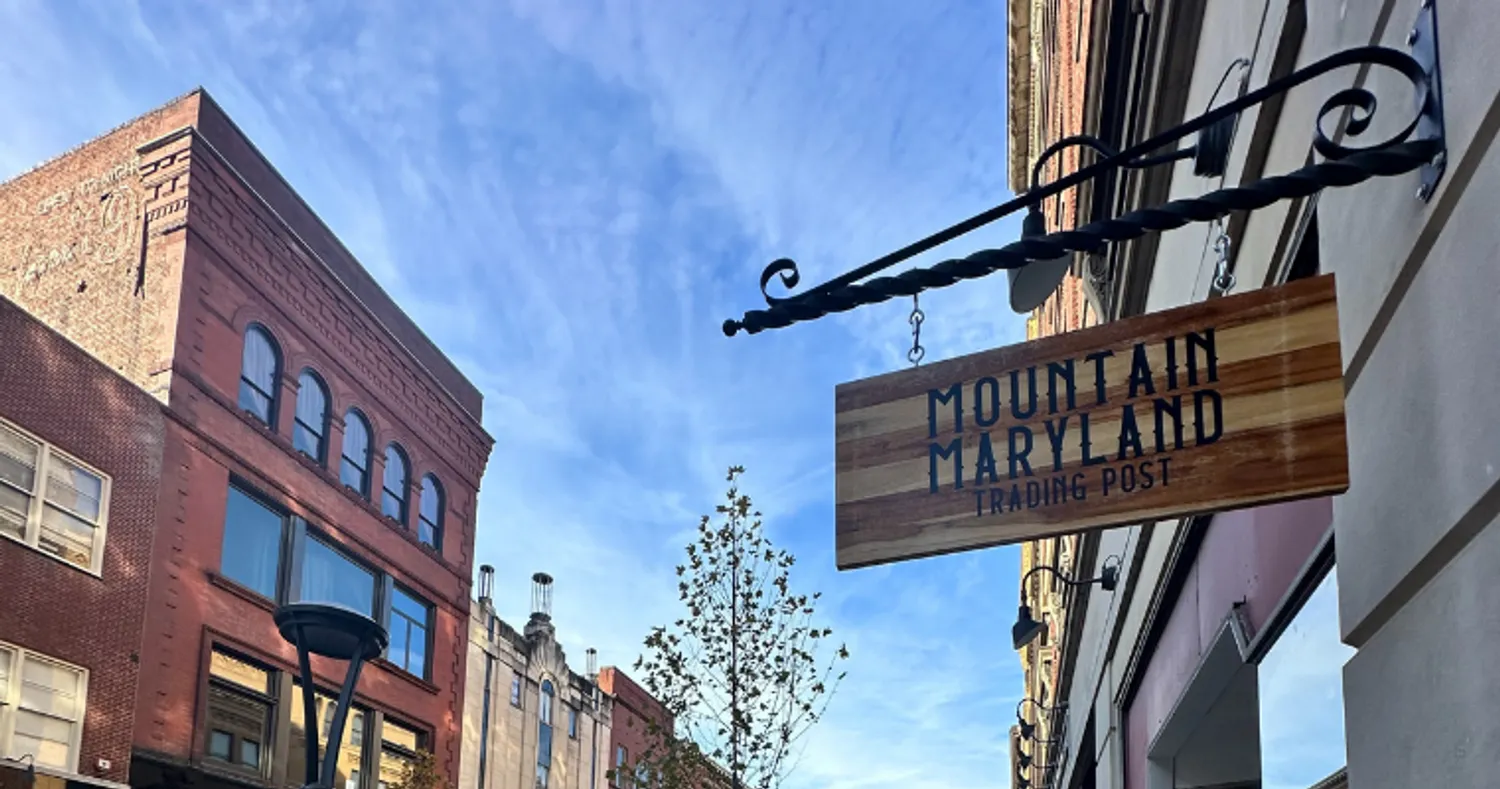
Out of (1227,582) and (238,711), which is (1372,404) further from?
(238,711)

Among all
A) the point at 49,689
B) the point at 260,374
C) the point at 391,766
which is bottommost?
the point at 391,766

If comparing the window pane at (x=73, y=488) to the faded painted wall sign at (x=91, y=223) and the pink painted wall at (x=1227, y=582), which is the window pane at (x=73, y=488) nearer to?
the faded painted wall sign at (x=91, y=223)

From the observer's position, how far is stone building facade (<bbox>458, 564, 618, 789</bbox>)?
33.6m

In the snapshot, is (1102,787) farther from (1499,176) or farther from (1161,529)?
(1499,176)

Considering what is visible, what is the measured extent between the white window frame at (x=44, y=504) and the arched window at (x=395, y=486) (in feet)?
29.3

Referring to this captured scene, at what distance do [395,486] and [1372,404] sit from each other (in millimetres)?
28021

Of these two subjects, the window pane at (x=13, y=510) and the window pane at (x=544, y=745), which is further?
the window pane at (x=544, y=745)

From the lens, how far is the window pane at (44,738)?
1814 cm

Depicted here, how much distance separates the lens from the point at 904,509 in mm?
3998

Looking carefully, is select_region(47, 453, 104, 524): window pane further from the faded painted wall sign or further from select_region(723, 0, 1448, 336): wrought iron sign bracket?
select_region(723, 0, 1448, 336): wrought iron sign bracket

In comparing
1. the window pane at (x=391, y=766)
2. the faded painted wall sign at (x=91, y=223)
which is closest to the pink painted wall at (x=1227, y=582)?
the faded painted wall sign at (x=91, y=223)

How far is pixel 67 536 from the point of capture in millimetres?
19469

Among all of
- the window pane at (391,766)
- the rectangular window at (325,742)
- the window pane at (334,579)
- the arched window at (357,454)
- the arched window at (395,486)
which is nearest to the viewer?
the rectangular window at (325,742)

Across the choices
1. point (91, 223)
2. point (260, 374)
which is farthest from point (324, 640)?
point (91, 223)
